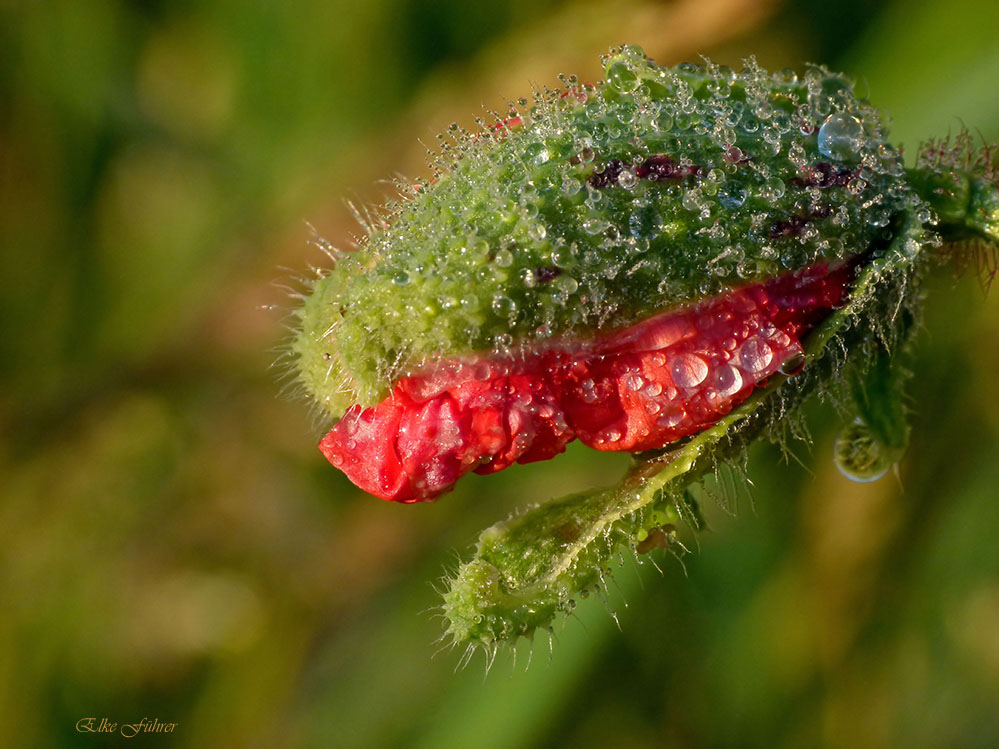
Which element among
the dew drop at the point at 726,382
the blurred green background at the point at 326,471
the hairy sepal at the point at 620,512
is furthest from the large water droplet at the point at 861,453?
the blurred green background at the point at 326,471

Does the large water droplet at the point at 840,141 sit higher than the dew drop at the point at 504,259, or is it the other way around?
the large water droplet at the point at 840,141

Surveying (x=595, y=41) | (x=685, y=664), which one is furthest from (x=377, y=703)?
(x=595, y=41)

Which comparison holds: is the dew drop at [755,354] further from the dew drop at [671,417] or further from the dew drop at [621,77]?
the dew drop at [621,77]
